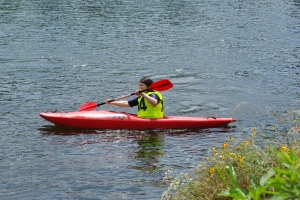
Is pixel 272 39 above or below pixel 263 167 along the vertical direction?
below

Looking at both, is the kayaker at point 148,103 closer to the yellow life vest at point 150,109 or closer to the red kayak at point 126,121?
the yellow life vest at point 150,109

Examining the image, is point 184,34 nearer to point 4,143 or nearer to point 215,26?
point 215,26

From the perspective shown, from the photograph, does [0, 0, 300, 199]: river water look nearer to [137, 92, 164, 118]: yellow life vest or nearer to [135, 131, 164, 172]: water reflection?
[135, 131, 164, 172]: water reflection

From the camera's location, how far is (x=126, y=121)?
33.0 ft

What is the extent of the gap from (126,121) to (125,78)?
413 cm

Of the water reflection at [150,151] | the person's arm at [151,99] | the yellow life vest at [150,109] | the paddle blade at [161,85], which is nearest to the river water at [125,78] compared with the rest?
the water reflection at [150,151]

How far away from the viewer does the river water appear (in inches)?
307

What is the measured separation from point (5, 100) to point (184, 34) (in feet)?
32.1

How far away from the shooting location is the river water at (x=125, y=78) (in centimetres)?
780

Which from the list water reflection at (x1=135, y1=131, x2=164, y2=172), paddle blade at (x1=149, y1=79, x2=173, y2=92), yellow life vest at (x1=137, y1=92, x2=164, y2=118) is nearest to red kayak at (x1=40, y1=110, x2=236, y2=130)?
yellow life vest at (x1=137, y1=92, x2=164, y2=118)

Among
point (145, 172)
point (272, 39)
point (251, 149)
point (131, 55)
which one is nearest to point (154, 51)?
A: point (131, 55)

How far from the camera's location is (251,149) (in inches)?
219

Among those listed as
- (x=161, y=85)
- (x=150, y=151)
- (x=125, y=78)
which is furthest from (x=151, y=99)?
(x=125, y=78)

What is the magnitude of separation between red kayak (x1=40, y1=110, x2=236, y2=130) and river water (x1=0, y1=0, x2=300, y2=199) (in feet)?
0.47
